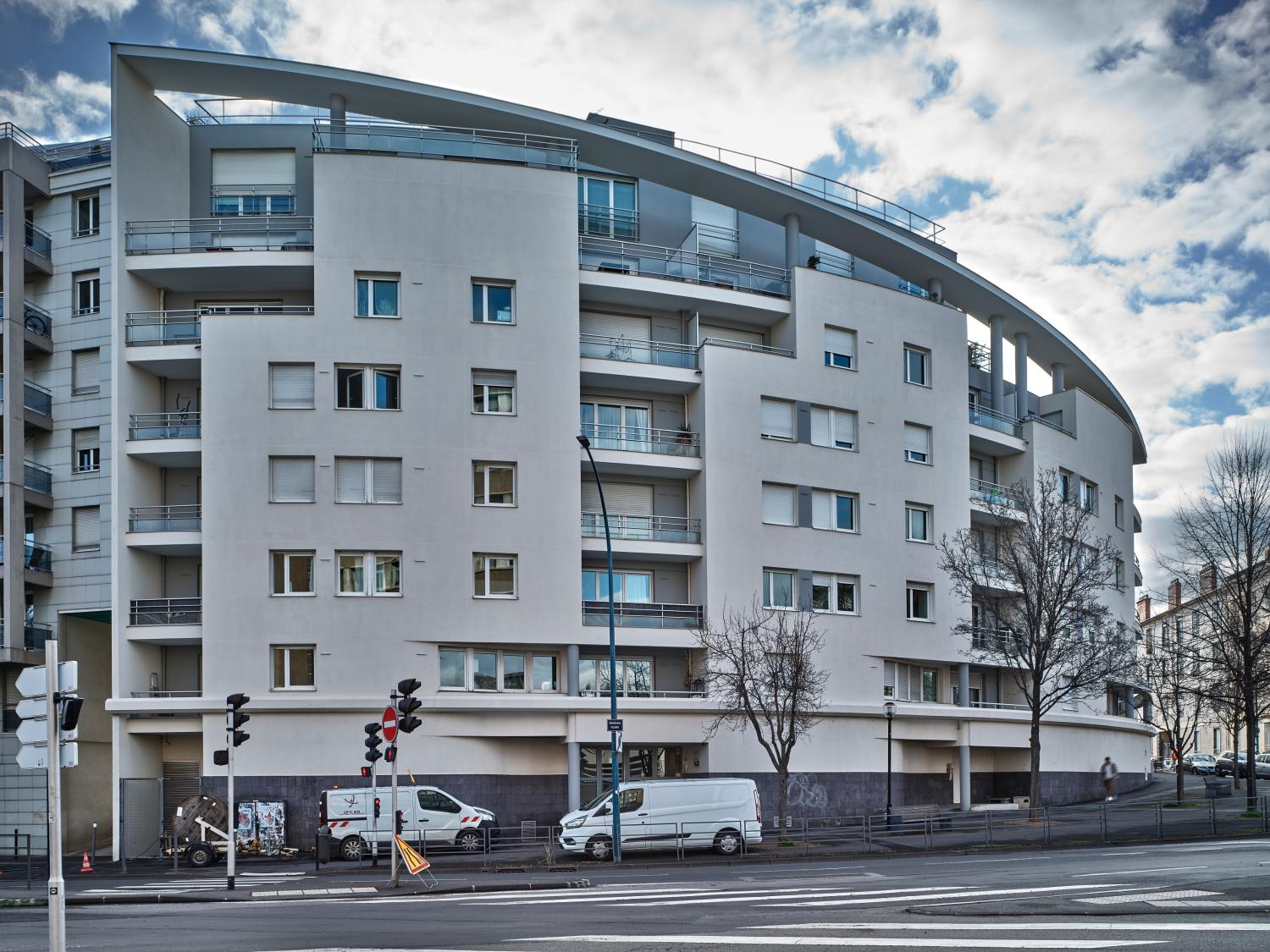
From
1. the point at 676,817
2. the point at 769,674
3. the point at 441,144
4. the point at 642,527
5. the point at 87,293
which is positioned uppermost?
the point at 441,144

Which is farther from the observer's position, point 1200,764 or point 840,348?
point 1200,764

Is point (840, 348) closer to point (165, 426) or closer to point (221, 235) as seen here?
point (221, 235)

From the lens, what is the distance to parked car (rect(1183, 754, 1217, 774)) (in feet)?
229

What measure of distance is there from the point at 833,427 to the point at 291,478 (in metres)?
17.8

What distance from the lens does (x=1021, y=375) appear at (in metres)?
52.3

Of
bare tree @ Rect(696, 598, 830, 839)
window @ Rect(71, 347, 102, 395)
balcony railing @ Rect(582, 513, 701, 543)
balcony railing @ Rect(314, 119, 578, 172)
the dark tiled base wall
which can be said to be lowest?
the dark tiled base wall

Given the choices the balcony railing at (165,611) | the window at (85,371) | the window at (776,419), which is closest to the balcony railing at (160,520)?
the balcony railing at (165,611)

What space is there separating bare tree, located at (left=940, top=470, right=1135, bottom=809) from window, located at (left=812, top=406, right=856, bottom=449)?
494 cm

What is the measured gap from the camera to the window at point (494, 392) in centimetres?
3944

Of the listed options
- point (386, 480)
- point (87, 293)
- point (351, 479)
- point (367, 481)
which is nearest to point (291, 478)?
point (351, 479)

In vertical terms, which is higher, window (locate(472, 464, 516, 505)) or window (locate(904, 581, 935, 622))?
window (locate(472, 464, 516, 505))

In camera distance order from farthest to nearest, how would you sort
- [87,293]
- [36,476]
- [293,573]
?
[87,293] < [36,476] < [293,573]

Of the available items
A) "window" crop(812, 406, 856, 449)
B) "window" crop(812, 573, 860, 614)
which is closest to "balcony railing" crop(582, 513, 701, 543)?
"window" crop(812, 573, 860, 614)

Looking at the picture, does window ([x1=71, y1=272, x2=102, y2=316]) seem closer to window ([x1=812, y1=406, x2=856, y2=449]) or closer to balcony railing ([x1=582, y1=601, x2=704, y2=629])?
balcony railing ([x1=582, y1=601, x2=704, y2=629])
